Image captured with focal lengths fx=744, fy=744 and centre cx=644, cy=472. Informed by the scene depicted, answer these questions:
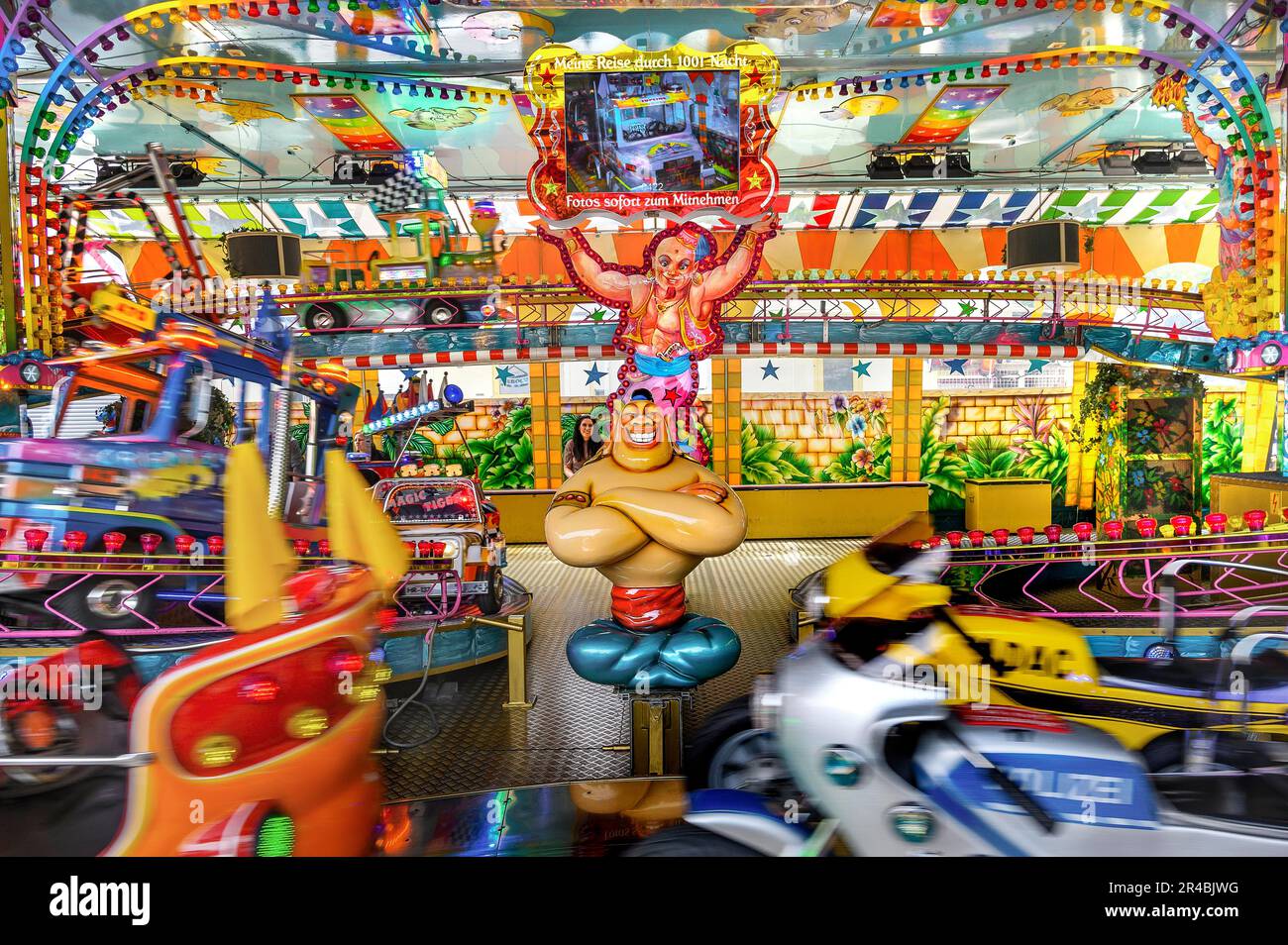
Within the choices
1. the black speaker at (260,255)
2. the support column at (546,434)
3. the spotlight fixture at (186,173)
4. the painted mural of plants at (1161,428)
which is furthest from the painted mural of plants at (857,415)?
the spotlight fixture at (186,173)

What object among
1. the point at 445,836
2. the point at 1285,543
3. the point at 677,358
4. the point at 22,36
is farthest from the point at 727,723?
the point at 22,36

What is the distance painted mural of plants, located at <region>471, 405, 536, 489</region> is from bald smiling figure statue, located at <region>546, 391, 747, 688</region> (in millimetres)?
5703

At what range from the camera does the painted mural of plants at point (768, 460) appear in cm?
839

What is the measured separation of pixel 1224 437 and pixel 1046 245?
189 inches

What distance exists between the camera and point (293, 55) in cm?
316

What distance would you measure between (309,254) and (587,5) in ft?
12.6

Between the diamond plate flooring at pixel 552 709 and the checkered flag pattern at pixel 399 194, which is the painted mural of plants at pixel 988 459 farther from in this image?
the checkered flag pattern at pixel 399 194

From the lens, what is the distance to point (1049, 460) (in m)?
8.48

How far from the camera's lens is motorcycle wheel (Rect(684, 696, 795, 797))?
219cm

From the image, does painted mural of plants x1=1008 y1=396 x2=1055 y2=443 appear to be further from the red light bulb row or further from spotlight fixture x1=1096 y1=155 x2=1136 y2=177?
the red light bulb row

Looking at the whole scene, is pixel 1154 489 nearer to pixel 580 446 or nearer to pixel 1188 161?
pixel 1188 161

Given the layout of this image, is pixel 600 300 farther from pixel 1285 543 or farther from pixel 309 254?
pixel 309 254

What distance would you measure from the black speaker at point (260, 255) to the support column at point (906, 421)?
6413 millimetres

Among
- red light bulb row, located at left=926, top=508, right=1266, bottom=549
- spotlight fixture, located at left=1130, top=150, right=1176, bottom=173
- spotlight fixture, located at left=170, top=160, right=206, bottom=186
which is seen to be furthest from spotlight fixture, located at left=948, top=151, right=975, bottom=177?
spotlight fixture, located at left=170, top=160, right=206, bottom=186
